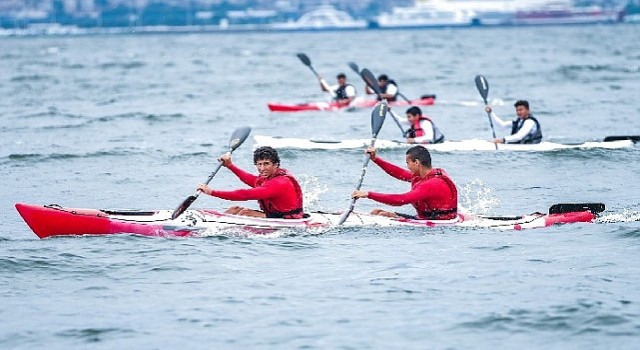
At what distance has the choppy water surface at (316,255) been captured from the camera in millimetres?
10500

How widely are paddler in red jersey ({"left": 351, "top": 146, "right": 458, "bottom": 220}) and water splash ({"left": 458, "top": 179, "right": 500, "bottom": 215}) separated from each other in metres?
2.91

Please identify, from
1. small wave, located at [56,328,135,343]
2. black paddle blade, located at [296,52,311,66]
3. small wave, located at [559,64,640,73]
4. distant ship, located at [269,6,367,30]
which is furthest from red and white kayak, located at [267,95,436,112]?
distant ship, located at [269,6,367,30]

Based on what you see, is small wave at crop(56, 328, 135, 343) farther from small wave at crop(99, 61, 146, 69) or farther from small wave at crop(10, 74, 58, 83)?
small wave at crop(99, 61, 146, 69)

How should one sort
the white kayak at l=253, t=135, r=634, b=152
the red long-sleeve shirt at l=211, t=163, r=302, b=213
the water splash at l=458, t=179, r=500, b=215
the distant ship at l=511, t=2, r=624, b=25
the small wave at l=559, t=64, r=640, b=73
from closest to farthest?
the red long-sleeve shirt at l=211, t=163, r=302, b=213, the water splash at l=458, t=179, r=500, b=215, the white kayak at l=253, t=135, r=634, b=152, the small wave at l=559, t=64, r=640, b=73, the distant ship at l=511, t=2, r=624, b=25

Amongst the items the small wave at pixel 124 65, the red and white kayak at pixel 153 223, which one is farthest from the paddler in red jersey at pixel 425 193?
the small wave at pixel 124 65

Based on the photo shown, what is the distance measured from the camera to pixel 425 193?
13586mm

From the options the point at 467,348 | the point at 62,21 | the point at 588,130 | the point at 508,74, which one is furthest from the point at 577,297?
the point at 62,21

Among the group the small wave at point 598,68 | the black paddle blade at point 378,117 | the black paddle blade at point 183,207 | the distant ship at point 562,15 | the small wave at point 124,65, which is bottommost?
the black paddle blade at point 183,207

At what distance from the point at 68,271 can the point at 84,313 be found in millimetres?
1667

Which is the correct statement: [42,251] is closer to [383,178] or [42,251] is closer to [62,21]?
[383,178]

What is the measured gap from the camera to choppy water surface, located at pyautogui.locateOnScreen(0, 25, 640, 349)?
1050cm

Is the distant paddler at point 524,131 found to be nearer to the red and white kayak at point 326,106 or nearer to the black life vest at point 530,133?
the black life vest at point 530,133

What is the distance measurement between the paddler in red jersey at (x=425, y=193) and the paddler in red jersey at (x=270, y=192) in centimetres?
70

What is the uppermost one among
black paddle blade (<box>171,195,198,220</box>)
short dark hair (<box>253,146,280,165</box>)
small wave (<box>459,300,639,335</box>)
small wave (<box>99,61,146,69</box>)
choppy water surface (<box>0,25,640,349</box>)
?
small wave (<box>99,61,146,69</box>)
